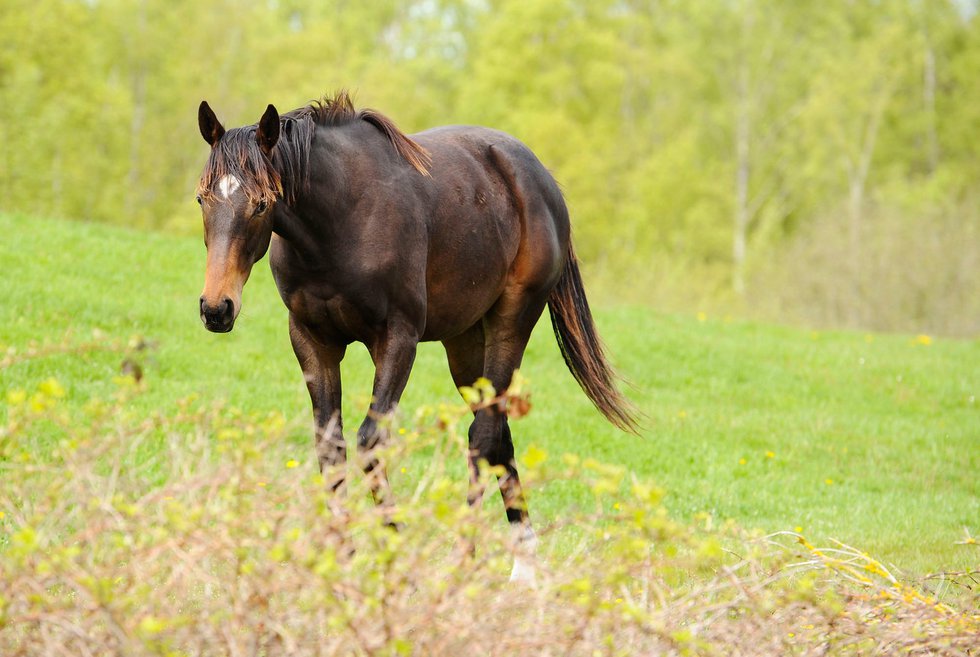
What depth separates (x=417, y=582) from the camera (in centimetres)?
298

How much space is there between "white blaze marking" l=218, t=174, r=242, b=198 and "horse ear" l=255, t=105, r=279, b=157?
24 centimetres

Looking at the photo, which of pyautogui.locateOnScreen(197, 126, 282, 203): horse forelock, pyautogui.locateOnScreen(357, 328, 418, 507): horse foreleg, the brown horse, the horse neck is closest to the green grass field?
the brown horse

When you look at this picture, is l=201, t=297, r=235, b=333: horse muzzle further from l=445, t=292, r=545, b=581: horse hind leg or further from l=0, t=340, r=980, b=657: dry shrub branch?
l=445, t=292, r=545, b=581: horse hind leg

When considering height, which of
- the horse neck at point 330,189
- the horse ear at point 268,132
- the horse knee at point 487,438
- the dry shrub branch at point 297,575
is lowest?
the horse knee at point 487,438

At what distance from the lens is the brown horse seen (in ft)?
15.4

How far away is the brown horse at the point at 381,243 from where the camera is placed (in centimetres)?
468

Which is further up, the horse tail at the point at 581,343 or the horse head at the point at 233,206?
the horse head at the point at 233,206

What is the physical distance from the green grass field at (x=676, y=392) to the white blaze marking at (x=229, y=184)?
226cm

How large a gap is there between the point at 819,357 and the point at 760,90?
28.2 metres

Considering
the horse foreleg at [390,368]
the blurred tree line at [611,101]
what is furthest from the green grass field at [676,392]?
the blurred tree line at [611,101]

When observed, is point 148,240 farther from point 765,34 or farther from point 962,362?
point 765,34

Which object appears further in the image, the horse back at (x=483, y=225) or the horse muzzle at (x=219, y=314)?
the horse back at (x=483, y=225)

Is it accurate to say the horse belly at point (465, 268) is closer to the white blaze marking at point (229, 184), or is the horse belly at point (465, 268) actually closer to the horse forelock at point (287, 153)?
the horse forelock at point (287, 153)

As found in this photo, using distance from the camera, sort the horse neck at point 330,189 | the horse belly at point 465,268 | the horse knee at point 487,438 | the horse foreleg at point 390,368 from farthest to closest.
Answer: the horse knee at point 487,438 → the horse belly at point 465,268 → the horse foreleg at point 390,368 → the horse neck at point 330,189
